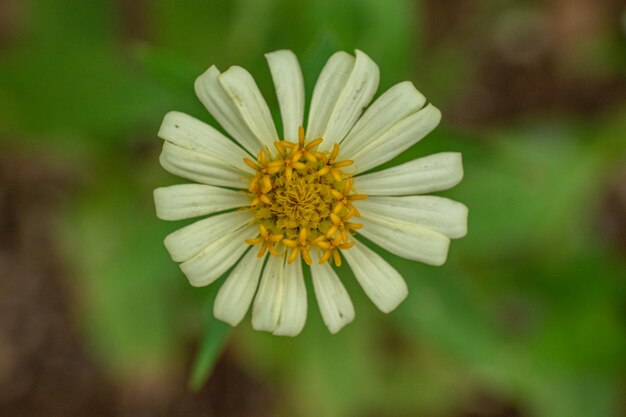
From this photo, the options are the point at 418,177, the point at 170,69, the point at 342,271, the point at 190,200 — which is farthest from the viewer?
the point at 342,271

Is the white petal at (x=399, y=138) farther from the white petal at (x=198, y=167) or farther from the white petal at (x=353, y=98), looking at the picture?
the white petal at (x=198, y=167)

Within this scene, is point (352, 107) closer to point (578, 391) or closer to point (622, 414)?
point (578, 391)

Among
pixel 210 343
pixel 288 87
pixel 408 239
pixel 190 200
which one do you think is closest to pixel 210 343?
pixel 210 343

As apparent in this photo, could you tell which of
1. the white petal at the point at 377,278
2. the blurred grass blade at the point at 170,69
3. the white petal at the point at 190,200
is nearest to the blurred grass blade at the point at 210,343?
the white petal at the point at 190,200

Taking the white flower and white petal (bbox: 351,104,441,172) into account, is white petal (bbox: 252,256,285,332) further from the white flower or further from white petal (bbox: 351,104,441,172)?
white petal (bbox: 351,104,441,172)

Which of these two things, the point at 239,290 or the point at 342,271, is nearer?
the point at 239,290

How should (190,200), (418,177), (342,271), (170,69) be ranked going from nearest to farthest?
(190,200) → (418,177) → (170,69) → (342,271)

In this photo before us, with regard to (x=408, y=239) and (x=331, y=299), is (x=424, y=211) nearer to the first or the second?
(x=408, y=239)
